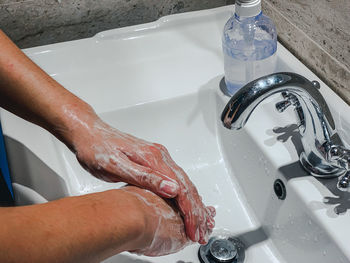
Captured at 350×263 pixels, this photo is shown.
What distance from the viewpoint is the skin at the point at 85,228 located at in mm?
402

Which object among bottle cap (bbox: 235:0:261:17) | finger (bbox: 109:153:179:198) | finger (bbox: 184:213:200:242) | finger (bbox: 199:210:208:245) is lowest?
finger (bbox: 199:210:208:245)

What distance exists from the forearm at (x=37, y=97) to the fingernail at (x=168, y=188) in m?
0.15

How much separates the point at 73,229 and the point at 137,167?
0.18 m

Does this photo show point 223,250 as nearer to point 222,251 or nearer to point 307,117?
point 222,251

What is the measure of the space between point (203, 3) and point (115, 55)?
0.23 m

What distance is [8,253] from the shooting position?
0.38 metres

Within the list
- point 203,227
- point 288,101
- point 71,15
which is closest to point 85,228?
point 203,227

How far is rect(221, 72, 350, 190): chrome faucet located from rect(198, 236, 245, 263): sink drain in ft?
0.57

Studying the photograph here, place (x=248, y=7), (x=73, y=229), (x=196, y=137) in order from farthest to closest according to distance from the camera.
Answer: (x=196, y=137)
(x=248, y=7)
(x=73, y=229)

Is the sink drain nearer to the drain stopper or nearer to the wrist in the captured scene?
Result: the drain stopper

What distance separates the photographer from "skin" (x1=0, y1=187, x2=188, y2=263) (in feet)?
1.32

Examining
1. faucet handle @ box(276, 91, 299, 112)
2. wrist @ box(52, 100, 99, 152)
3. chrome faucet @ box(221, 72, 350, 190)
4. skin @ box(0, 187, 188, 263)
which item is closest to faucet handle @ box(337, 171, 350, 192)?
chrome faucet @ box(221, 72, 350, 190)

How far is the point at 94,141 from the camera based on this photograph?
2.05 ft

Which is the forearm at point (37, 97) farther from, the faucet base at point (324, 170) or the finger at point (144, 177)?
the faucet base at point (324, 170)
